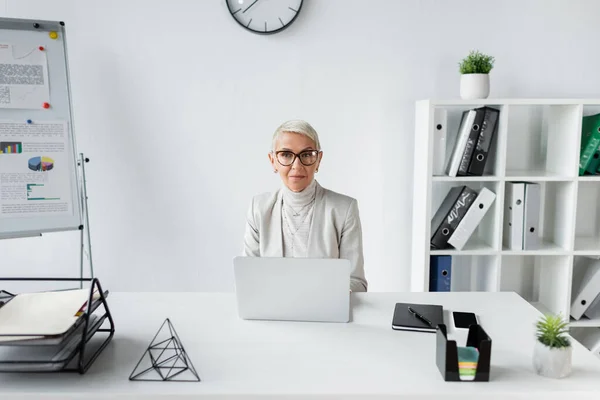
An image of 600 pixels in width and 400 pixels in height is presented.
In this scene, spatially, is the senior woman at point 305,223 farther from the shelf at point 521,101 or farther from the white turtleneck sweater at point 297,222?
the shelf at point 521,101

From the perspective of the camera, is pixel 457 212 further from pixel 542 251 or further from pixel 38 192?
pixel 38 192

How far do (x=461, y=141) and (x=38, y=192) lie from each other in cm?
206

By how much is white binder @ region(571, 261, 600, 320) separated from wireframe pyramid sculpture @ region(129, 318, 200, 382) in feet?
7.44

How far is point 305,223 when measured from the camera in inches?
89.0

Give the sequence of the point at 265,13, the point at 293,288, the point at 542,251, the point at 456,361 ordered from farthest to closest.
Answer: the point at 265,13 → the point at 542,251 → the point at 293,288 → the point at 456,361

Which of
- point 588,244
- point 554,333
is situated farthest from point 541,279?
point 554,333

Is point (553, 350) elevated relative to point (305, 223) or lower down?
lower down

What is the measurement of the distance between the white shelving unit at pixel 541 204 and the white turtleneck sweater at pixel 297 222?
789 mm

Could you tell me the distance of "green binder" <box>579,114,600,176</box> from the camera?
2.78 meters

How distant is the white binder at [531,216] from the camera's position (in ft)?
9.18

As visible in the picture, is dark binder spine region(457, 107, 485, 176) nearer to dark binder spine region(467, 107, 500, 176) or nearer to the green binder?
dark binder spine region(467, 107, 500, 176)

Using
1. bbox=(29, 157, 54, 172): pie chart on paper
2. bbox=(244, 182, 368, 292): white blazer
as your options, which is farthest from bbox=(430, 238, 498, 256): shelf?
bbox=(29, 157, 54, 172): pie chart on paper

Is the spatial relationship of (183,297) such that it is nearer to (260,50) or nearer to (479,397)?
(479,397)

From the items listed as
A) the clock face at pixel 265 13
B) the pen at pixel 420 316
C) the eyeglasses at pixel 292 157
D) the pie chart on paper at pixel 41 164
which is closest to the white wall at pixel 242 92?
the clock face at pixel 265 13
